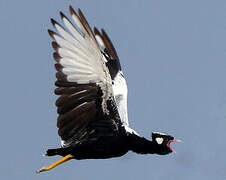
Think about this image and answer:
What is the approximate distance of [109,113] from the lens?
650 inches

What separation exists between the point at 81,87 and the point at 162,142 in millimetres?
1972

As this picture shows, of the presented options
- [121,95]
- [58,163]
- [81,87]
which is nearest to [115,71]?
[121,95]

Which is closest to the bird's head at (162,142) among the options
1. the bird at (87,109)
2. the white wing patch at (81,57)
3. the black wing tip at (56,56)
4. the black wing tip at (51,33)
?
the bird at (87,109)

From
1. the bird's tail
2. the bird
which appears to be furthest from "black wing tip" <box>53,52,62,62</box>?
the bird's tail

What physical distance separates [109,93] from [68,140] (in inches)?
55.1

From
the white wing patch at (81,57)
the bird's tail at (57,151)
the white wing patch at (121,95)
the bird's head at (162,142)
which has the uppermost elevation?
the white wing patch at (81,57)

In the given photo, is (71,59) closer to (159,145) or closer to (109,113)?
(109,113)

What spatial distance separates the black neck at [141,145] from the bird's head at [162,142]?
0.23ft

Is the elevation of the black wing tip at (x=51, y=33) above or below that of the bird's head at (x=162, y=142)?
above

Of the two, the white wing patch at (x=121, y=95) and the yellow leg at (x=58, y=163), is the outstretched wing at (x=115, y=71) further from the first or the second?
the yellow leg at (x=58, y=163)

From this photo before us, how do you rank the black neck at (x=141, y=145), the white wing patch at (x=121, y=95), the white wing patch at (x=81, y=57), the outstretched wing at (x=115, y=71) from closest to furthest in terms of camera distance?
the white wing patch at (x=81, y=57) < the black neck at (x=141, y=145) < the white wing patch at (x=121, y=95) < the outstretched wing at (x=115, y=71)

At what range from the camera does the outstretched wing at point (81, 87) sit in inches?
635

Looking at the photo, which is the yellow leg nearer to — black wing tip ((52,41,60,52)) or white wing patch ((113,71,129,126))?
white wing patch ((113,71,129,126))

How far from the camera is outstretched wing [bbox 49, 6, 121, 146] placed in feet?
53.0
